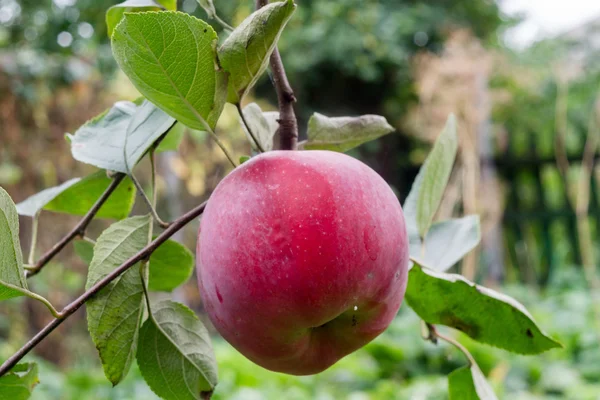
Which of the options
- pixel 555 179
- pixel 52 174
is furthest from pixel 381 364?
pixel 555 179

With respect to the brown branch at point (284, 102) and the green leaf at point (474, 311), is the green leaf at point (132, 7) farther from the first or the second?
the green leaf at point (474, 311)

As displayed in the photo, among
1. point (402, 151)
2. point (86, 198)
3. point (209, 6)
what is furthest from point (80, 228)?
point (402, 151)

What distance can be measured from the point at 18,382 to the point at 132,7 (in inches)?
8.1

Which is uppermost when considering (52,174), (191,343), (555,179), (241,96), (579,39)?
(241,96)

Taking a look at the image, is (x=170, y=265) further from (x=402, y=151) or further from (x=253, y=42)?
(x=402, y=151)

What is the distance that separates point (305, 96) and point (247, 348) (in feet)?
13.0

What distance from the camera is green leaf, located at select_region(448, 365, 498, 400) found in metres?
0.33

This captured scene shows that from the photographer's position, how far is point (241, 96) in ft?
0.85

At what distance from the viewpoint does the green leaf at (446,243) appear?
365 millimetres

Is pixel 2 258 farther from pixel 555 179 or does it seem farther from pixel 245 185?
pixel 555 179

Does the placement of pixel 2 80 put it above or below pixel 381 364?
above

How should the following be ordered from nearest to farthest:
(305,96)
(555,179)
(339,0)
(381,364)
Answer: (381,364) < (339,0) < (305,96) < (555,179)

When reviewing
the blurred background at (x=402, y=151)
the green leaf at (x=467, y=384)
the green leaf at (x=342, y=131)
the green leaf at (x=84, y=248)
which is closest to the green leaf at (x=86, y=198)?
the green leaf at (x=84, y=248)

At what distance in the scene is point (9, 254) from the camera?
0.23 m
